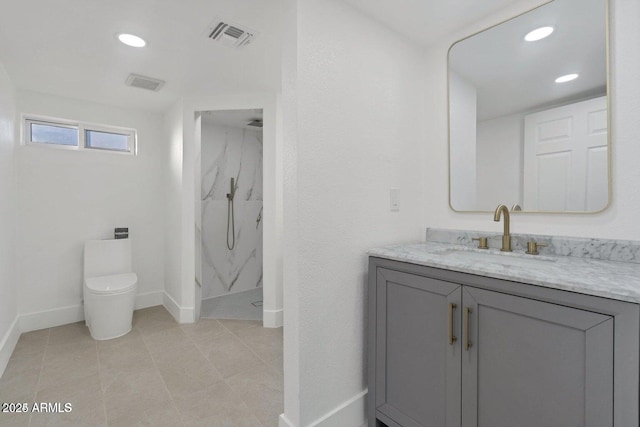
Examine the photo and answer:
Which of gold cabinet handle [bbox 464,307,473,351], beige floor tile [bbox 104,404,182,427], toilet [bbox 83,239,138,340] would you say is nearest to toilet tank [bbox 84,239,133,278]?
toilet [bbox 83,239,138,340]

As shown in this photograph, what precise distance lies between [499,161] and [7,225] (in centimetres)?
365

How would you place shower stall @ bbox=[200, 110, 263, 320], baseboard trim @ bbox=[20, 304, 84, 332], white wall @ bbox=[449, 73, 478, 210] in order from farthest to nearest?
shower stall @ bbox=[200, 110, 263, 320] < baseboard trim @ bbox=[20, 304, 84, 332] < white wall @ bbox=[449, 73, 478, 210]

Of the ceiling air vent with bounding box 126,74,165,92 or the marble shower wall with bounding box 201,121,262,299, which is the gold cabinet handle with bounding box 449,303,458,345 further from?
the marble shower wall with bounding box 201,121,262,299

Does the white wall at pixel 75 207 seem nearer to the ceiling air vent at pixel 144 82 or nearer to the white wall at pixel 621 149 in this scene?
the ceiling air vent at pixel 144 82

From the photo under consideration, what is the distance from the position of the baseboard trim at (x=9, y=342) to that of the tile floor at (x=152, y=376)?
0.15ft

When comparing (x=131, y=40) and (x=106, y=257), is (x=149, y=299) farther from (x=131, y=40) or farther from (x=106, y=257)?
(x=131, y=40)

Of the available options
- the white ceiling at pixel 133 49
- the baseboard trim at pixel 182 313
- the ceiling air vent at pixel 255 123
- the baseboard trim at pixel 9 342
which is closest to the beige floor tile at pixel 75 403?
the baseboard trim at pixel 9 342

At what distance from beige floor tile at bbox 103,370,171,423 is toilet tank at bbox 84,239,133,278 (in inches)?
54.4

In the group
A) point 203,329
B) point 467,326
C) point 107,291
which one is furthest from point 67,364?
point 467,326

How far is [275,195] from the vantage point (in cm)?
296

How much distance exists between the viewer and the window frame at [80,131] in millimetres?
2846

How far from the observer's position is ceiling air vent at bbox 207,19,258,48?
1.82 meters

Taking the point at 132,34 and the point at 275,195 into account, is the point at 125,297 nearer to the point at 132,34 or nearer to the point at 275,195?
the point at 275,195

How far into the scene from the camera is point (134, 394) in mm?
1905
